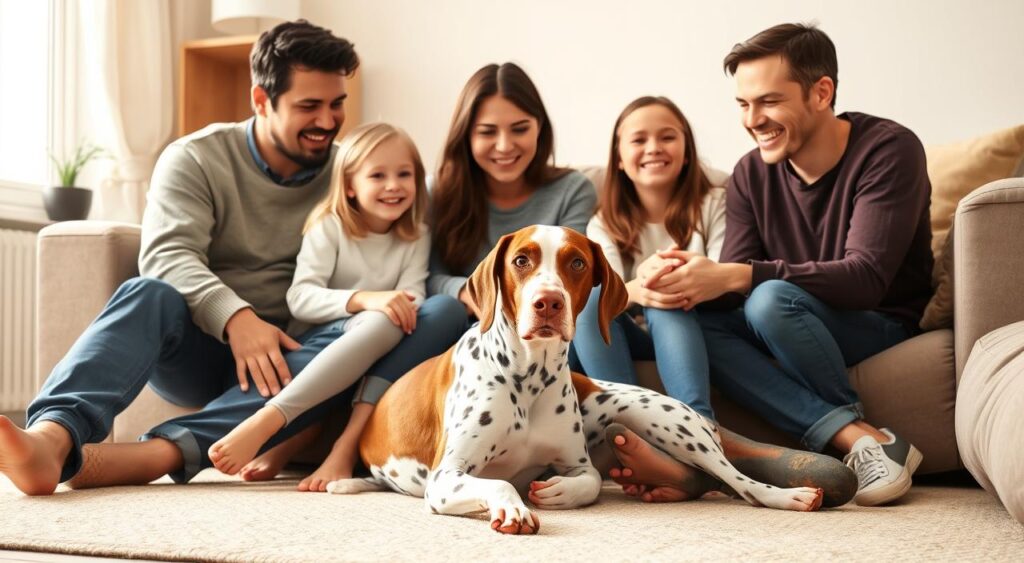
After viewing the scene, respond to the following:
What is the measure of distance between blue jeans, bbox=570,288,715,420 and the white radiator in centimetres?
290

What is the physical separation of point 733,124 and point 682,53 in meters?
0.43

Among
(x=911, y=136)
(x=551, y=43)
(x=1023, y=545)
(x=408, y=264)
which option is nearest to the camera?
(x=1023, y=545)

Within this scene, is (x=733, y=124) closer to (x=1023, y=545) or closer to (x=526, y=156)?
(x=526, y=156)

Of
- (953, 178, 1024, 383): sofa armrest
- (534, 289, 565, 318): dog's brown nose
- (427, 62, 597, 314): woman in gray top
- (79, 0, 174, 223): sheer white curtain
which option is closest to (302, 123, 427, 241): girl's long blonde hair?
(427, 62, 597, 314): woman in gray top

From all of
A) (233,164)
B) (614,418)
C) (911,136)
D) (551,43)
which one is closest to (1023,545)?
(614,418)

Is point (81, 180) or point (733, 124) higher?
point (733, 124)

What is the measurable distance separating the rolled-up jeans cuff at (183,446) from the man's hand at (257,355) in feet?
0.67

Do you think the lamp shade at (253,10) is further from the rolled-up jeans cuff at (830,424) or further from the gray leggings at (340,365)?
the rolled-up jeans cuff at (830,424)

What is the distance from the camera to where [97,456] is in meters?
2.26

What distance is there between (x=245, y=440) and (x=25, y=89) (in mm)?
3272

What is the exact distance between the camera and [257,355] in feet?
8.41

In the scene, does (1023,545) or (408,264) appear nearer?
(1023,545)

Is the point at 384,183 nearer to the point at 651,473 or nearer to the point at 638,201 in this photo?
the point at 638,201

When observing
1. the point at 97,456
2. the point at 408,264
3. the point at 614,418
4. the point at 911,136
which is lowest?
the point at 97,456
